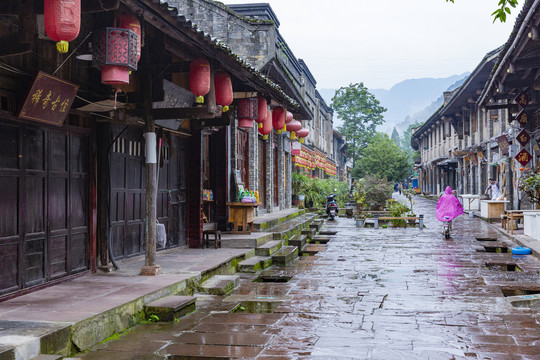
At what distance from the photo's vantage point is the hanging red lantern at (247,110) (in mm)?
11031

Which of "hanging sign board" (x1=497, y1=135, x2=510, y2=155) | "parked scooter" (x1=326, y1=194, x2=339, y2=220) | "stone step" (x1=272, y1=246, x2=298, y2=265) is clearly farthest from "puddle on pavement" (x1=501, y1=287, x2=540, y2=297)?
"parked scooter" (x1=326, y1=194, x2=339, y2=220)

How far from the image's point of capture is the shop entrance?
6566 mm

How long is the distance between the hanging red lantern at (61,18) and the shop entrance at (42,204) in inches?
78.8

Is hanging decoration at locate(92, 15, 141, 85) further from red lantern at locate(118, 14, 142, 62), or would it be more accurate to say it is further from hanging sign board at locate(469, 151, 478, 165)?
hanging sign board at locate(469, 151, 478, 165)

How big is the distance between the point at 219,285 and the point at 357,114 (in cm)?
4941

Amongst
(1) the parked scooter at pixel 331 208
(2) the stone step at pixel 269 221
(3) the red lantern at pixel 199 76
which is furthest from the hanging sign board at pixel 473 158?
(3) the red lantern at pixel 199 76

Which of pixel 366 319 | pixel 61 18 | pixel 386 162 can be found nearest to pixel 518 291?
pixel 366 319

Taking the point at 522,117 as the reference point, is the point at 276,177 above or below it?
below

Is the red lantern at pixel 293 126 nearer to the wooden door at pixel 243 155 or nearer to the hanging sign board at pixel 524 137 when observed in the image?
the wooden door at pixel 243 155

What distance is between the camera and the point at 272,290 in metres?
8.91

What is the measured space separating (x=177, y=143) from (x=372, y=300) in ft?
17.7

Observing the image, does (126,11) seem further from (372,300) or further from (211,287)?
(372,300)

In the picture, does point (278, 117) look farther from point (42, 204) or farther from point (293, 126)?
point (42, 204)

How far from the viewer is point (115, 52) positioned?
19.9 feet
